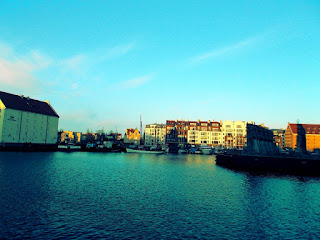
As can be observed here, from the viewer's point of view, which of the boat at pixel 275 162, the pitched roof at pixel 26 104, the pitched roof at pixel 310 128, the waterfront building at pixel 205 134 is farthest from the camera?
the pitched roof at pixel 310 128

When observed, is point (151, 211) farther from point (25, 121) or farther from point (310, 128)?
point (310, 128)

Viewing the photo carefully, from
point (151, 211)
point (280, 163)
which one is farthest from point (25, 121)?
point (151, 211)

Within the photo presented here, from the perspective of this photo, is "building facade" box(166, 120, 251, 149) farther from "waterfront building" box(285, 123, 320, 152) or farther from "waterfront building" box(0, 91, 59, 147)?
"waterfront building" box(0, 91, 59, 147)

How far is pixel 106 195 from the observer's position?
28.1 meters

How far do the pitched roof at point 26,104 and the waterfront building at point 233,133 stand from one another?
376 ft

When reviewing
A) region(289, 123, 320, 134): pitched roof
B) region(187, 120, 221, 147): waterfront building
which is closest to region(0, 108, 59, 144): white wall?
region(187, 120, 221, 147): waterfront building

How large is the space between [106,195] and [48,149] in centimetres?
10311

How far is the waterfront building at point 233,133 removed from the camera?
17512 cm

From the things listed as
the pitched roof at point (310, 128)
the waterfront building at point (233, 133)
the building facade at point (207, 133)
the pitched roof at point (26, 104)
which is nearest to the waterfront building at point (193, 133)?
the building facade at point (207, 133)

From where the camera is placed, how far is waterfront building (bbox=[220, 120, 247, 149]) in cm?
17512

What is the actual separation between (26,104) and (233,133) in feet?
440

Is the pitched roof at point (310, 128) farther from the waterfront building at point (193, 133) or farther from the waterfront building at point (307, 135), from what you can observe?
the waterfront building at point (193, 133)

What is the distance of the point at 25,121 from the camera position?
109 meters

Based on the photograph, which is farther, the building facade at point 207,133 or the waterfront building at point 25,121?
the building facade at point 207,133
